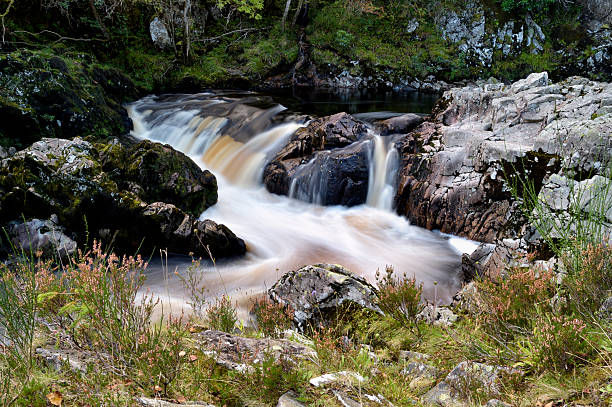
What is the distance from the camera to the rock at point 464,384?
2.38 metres

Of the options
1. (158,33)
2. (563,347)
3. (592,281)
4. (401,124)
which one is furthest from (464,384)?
(158,33)

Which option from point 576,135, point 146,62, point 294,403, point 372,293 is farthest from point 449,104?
point 146,62

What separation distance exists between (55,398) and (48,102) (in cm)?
923

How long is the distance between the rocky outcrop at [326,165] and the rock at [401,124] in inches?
23.0

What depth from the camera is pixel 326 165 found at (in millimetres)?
9109

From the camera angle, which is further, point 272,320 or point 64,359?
point 272,320

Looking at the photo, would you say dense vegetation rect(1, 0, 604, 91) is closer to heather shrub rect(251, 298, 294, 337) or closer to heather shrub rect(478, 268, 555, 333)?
heather shrub rect(251, 298, 294, 337)

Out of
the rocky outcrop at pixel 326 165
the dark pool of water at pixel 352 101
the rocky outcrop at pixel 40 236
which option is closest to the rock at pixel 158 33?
the dark pool of water at pixel 352 101

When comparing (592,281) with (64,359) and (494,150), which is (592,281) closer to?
(64,359)

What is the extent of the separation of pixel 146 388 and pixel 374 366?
1.67 m

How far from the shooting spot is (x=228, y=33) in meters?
18.6

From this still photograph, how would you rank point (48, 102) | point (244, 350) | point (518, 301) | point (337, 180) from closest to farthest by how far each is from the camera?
1. point (244, 350)
2. point (518, 301)
3. point (48, 102)
4. point (337, 180)

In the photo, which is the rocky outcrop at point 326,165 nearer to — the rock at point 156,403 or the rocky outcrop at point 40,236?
the rocky outcrop at point 40,236

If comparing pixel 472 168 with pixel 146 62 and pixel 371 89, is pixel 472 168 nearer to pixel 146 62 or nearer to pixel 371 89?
pixel 371 89
